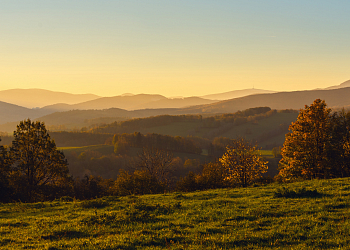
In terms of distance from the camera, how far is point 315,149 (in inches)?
Answer: 1561

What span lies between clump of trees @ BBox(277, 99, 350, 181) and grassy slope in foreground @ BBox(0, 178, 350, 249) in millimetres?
20146

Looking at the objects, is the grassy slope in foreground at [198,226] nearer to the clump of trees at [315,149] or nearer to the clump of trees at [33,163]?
the clump of trees at [315,149]

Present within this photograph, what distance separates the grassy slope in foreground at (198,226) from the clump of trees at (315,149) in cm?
2015

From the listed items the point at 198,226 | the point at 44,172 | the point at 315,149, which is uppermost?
the point at 315,149

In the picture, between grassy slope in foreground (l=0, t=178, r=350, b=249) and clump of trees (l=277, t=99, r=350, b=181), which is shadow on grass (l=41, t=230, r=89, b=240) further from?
clump of trees (l=277, t=99, r=350, b=181)

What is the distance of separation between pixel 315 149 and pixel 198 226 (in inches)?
1309

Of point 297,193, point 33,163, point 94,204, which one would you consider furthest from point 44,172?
point 297,193

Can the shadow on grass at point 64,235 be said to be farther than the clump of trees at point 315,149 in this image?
No

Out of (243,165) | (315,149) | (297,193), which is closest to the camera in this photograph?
(297,193)

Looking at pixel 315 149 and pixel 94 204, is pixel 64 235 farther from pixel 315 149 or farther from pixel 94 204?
pixel 315 149

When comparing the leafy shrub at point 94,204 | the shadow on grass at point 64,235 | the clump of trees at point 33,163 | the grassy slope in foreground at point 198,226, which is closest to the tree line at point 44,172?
the clump of trees at point 33,163

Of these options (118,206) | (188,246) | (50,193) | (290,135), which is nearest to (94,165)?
(50,193)

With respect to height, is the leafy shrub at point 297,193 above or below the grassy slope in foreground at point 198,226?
below

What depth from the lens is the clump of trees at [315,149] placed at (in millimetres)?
38906
